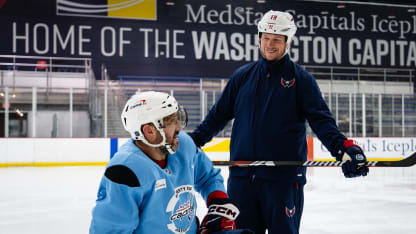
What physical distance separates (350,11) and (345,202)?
9.64 meters

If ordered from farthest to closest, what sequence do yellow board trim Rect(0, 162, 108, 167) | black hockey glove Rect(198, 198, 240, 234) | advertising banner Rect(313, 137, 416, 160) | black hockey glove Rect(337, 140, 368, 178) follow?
advertising banner Rect(313, 137, 416, 160) < yellow board trim Rect(0, 162, 108, 167) < black hockey glove Rect(337, 140, 368, 178) < black hockey glove Rect(198, 198, 240, 234)

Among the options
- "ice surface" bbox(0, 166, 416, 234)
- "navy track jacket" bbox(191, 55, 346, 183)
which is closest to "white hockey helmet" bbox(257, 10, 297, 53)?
"navy track jacket" bbox(191, 55, 346, 183)

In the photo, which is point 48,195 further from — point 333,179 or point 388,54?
point 388,54

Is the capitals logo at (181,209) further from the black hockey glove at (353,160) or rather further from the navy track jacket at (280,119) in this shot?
the black hockey glove at (353,160)

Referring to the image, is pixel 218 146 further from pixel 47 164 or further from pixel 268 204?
pixel 268 204

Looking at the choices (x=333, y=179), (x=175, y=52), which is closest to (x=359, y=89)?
(x=175, y=52)

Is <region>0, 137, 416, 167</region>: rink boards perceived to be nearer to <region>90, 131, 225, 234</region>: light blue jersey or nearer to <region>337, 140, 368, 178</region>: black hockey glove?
<region>337, 140, 368, 178</region>: black hockey glove

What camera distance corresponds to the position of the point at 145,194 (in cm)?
128

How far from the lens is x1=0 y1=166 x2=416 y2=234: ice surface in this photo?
338cm

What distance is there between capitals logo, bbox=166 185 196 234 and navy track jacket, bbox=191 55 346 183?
0.51 meters

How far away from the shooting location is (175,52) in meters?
11.9

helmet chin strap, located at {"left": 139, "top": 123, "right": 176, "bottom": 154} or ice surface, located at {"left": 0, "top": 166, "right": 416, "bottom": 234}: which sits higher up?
helmet chin strap, located at {"left": 139, "top": 123, "right": 176, "bottom": 154}

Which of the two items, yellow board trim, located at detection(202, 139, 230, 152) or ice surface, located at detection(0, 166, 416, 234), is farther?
yellow board trim, located at detection(202, 139, 230, 152)

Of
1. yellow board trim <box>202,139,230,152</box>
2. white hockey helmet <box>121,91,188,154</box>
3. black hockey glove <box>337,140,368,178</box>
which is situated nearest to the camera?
white hockey helmet <box>121,91,188,154</box>
